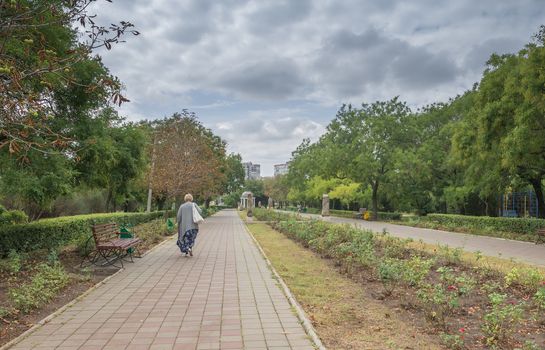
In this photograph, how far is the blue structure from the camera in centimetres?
4345

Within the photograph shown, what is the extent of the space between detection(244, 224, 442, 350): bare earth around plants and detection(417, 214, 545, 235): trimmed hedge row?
14.3 metres

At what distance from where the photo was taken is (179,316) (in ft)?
20.4

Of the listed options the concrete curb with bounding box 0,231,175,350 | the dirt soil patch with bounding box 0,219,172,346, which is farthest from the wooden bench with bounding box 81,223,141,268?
the concrete curb with bounding box 0,231,175,350

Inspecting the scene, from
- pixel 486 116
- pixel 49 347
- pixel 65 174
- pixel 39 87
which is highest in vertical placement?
pixel 486 116

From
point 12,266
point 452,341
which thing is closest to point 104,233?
point 12,266

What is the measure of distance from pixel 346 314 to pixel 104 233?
7292 mm

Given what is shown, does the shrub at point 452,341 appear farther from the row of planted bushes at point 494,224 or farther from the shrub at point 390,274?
the row of planted bushes at point 494,224

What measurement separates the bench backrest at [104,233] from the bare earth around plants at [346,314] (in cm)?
418

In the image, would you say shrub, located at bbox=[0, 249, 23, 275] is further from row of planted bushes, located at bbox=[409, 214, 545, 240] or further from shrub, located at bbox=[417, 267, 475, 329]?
row of planted bushes, located at bbox=[409, 214, 545, 240]

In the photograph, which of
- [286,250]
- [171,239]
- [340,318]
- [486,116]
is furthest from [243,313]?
[486,116]

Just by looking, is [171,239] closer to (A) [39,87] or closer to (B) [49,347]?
(A) [39,87]

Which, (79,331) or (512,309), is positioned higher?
(512,309)

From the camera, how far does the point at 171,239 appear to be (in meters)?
18.5

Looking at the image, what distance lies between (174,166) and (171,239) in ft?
36.3
